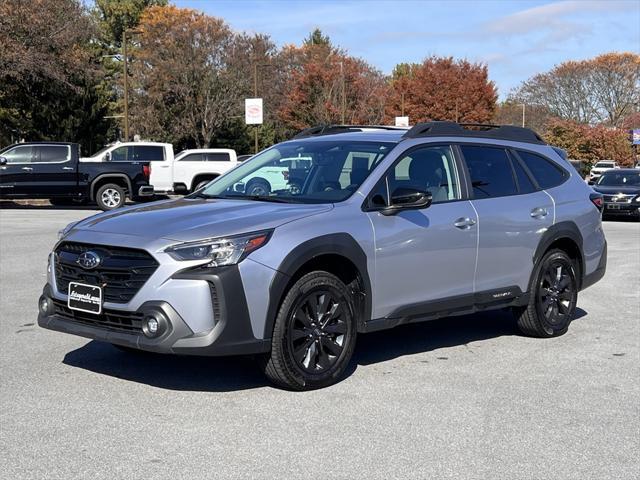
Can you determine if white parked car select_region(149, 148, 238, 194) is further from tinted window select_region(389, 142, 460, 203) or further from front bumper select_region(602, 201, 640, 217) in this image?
tinted window select_region(389, 142, 460, 203)

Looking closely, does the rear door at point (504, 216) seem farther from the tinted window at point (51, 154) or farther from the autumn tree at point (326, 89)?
the autumn tree at point (326, 89)

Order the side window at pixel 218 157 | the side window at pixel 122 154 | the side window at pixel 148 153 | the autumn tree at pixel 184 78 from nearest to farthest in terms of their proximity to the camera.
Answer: the side window at pixel 122 154 → the side window at pixel 148 153 → the side window at pixel 218 157 → the autumn tree at pixel 184 78

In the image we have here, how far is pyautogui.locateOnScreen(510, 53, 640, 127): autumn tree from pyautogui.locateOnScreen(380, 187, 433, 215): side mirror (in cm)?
7266

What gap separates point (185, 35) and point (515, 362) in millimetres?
44574

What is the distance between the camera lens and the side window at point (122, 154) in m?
26.0

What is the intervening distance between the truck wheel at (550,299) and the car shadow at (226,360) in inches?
14.6

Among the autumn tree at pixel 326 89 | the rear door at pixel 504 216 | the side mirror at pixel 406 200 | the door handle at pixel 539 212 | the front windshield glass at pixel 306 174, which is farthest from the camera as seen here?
the autumn tree at pixel 326 89

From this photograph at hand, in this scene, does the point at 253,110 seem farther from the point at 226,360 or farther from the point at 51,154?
the point at 226,360

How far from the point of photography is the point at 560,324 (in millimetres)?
7316

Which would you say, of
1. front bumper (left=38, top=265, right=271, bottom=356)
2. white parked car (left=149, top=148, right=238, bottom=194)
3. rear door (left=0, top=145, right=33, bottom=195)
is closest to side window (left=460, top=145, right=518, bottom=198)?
front bumper (left=38, top=265, right=271, bottom=356)

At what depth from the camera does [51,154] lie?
2333 centimetres

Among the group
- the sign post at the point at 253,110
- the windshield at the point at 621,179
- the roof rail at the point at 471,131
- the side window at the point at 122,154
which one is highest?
the sign post at the point at 253,110

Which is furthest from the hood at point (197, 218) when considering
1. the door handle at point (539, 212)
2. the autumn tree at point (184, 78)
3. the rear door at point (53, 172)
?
the autumn tree at point (184, 78)

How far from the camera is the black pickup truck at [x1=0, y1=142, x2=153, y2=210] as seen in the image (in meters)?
23.1
